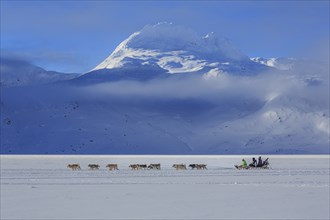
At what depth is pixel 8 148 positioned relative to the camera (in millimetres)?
148250

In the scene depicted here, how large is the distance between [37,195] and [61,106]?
546 feet

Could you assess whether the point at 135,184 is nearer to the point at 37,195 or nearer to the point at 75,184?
the point at 75,184

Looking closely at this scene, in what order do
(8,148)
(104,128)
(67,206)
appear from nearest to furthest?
(67,206)
(8,148)
(104,128)

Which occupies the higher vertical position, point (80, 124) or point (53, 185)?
point (80, 124)

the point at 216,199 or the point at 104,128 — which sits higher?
→ the point at 104,128

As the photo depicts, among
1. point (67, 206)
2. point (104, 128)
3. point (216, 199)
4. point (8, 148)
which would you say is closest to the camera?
point (67, 206)

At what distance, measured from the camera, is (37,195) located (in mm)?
21328

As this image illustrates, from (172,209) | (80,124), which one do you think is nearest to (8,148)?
(80,124)

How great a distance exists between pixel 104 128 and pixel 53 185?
141195mm

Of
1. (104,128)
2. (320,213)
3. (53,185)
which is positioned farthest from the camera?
(104,128)

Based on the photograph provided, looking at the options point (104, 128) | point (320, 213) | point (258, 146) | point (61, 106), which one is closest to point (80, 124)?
point (104, 128)

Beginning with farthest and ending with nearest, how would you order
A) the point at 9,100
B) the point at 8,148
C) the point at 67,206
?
the point at 9,100 < the point at 8,148 < the point at 67,206

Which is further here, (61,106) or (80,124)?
(61,106)

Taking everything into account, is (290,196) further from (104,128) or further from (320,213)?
(104,128)
